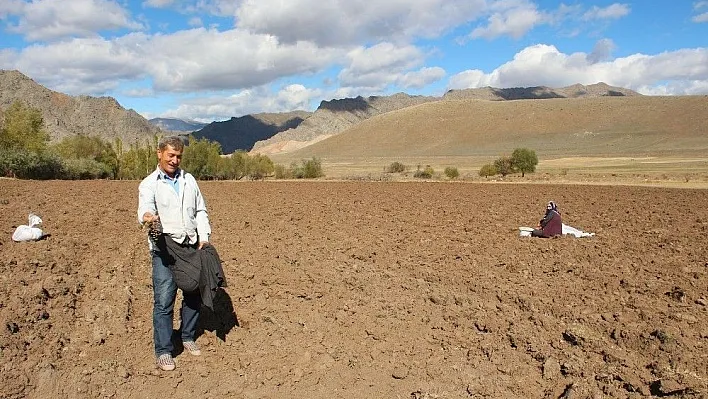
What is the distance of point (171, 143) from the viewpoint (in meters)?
5.41

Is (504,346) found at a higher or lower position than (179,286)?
lower

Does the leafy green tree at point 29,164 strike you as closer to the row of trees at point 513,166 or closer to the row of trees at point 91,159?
the row of trees at point 91,159

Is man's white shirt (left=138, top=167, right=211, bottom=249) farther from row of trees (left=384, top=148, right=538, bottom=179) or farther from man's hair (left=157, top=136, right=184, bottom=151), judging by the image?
row of trees (left=384, top=148, right=538, bottom=179)

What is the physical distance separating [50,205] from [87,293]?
13.2m

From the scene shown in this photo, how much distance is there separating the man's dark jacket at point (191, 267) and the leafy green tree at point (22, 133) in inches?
1871

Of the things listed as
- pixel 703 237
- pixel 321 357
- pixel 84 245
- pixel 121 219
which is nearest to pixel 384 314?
pixel 321 357

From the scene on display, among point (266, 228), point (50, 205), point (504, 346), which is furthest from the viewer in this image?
point (50, 205)

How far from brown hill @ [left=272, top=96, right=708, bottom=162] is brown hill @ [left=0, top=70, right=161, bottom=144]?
43.0 m

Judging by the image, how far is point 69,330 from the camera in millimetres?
6531

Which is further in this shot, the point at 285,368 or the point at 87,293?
the point at 87,293

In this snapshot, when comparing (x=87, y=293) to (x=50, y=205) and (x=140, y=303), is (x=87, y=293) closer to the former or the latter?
(x=140, y=303)

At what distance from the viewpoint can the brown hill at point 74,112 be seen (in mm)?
105875

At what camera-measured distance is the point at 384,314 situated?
23.2 feet

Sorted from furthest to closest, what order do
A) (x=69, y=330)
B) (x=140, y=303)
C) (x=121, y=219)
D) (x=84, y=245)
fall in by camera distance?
(x=121, y=219) < (x=84, y=245) < (x=140, y=303) < (x=69, y=330)
